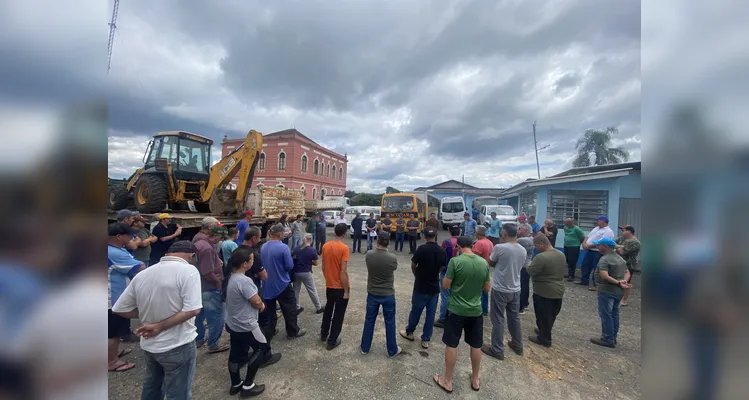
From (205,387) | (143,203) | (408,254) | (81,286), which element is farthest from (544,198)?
(143,203)

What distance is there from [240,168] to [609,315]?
380 inches

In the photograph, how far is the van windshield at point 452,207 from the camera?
16344mm

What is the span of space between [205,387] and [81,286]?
9.87 feet

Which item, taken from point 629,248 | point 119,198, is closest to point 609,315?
point 629,248

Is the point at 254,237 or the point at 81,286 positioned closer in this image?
the point at 81,286

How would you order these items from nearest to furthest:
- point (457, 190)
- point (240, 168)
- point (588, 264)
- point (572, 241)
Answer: point (588, 264), point (572, 241), point (240, 168), point (457, 190)

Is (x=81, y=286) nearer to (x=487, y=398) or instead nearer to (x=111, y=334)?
(x=111, y=334)

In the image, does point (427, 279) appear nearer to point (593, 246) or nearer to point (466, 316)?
point (466, 316)

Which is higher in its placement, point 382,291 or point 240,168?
point 240,168

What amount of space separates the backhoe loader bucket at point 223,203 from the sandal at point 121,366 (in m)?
5.76

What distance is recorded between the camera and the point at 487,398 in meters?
2.79

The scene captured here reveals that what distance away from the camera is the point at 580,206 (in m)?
8.96

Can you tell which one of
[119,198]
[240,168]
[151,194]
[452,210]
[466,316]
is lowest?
[466,316]

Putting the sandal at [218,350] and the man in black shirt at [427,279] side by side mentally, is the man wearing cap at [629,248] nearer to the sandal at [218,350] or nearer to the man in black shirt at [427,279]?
the man in black shirt at [427,279]
